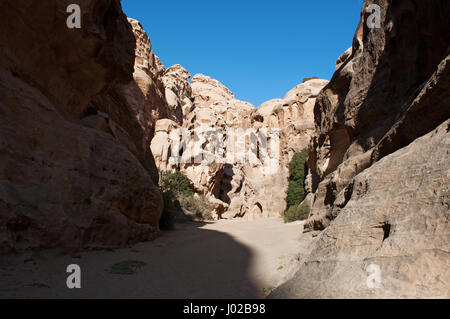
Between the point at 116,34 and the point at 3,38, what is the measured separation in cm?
452

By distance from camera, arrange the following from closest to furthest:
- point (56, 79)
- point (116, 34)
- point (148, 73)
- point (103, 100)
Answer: point (56, 79), point (116, 34), point (103, 100), point (148, 73)

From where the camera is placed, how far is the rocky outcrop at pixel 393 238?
2607 mm

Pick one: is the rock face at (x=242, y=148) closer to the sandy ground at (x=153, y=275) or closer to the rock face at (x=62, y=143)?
the rock face at (x=62, y=143)

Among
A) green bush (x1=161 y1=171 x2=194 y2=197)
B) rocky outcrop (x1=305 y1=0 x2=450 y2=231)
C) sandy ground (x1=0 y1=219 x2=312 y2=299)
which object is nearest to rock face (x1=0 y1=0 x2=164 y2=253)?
sandy ground (x1=0 y1=219 x2=312 y2=299)

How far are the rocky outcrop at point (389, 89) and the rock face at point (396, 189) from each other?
0.03 m

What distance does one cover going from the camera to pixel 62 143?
7559 millimetres

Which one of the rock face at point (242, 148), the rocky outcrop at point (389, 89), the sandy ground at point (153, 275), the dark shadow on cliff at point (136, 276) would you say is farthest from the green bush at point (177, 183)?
the dark shadow on cliff at point (136, 276)

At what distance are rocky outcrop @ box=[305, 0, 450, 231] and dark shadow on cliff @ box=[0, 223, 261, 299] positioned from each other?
9.76 feet

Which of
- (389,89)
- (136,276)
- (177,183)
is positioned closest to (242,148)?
(177,183)

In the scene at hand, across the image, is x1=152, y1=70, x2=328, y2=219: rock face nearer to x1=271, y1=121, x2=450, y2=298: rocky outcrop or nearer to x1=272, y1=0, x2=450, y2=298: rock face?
x1=272, y1=0, x2=450, y2=298: rock face

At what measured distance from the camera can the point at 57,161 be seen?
23.6ft

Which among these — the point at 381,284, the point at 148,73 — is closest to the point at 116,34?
the point at 381,284

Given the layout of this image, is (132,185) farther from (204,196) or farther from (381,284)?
(204,196)

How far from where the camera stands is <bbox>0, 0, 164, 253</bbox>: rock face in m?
5.97
